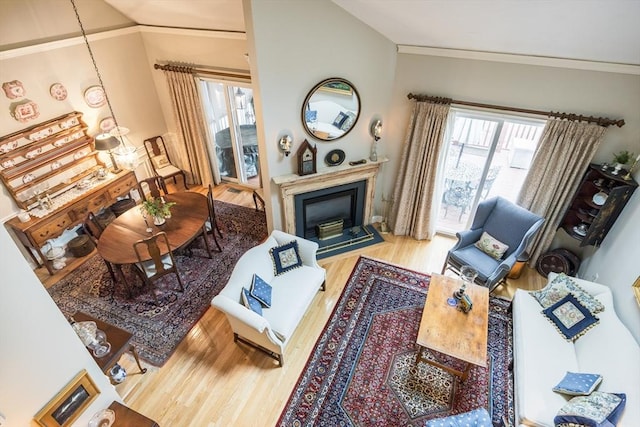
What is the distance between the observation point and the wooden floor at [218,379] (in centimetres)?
338

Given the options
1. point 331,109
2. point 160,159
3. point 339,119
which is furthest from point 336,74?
point 160,159

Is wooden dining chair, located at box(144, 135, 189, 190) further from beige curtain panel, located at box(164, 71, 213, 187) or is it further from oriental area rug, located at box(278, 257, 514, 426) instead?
oriental area rug, located at box(278, 257, 514, 426)

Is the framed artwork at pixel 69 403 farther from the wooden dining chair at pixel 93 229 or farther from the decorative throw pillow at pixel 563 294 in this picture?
the decorative throw pillow at pixel 563 294

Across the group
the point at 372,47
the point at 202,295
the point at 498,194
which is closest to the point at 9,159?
the point at 202,295

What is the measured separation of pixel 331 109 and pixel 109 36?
383 cm

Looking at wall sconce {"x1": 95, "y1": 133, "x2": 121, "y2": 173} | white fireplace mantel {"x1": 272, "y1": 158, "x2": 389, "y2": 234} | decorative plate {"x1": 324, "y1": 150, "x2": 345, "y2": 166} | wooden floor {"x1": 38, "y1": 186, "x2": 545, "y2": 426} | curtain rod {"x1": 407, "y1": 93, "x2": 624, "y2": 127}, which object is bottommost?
wooden floor {"x1": 38, "y1": 186, "x2": 545, "y2": 426}

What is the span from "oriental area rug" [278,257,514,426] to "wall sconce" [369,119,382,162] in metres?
2.04

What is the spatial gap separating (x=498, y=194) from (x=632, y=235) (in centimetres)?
171

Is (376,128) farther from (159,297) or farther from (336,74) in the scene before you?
(159,297)

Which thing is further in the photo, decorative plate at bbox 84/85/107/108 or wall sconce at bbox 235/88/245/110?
wall sconce at bbox 235/88/245/110

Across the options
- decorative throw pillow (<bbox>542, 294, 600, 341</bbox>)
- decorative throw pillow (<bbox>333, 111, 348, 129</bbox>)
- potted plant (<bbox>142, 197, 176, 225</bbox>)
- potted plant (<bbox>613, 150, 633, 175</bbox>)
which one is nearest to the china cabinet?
potted plant (<bbox>142, 197, 176, 225</bbox>)

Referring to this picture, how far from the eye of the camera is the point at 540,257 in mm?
4898

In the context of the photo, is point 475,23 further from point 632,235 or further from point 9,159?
point 9,159

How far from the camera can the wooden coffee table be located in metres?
3.35
